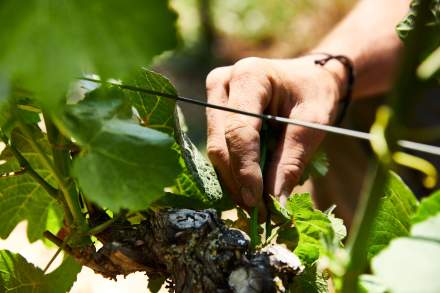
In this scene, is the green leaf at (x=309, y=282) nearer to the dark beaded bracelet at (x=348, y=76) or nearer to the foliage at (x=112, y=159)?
the foliage at (x=112, y=159)

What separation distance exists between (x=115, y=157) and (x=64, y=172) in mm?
111

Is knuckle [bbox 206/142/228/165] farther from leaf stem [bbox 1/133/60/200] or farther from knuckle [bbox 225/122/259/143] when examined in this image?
leaf stem [bbox 1/133/60/200]

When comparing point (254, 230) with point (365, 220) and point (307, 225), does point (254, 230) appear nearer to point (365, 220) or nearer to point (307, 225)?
point (307, 225)

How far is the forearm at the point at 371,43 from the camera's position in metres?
1.10

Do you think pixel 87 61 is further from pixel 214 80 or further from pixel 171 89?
pixel 214 80

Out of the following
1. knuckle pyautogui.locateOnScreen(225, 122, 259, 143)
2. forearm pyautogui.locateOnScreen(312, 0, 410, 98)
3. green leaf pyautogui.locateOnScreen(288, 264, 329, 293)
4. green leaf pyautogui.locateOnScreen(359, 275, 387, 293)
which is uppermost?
forearm pyautogui.locateOnScreen(312, 0, 410, 98)

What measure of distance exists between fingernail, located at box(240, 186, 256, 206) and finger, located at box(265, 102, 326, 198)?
2.2 inches

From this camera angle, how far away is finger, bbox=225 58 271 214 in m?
0.67

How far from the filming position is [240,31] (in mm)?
3600

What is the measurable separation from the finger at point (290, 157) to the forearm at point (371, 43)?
32 cm

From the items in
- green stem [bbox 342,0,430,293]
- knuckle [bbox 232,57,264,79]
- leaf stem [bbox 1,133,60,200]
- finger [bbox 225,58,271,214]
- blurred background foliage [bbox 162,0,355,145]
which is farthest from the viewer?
blurred background foliage [bbox 162,0,355,145]


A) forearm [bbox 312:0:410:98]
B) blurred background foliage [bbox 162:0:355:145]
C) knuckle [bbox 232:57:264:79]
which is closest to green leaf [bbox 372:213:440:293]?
knuckle [bbox 232:57:264:79]

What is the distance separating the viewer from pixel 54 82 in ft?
1.22

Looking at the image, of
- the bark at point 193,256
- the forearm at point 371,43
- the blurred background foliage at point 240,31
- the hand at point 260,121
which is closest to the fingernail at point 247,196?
the hand at point 260,121
